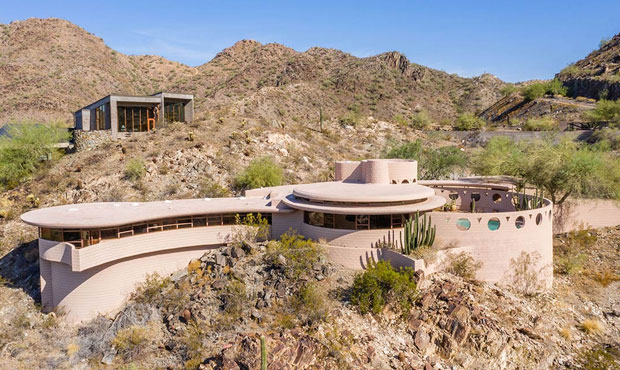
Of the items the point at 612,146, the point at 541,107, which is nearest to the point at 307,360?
the point at 612,146

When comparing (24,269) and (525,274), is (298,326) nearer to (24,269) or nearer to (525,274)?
(525,274)

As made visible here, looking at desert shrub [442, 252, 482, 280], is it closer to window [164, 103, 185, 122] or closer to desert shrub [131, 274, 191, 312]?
desert shrub [131, 274, 191, 312]

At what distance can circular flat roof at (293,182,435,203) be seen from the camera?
23108 millimetres

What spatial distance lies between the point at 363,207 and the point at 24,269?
833 inches

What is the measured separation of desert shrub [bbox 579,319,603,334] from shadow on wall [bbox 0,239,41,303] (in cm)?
2958

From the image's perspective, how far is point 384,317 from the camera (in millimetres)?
20000

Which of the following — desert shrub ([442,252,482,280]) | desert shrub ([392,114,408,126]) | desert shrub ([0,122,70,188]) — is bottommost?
desert shrub ([442,252,482,280])

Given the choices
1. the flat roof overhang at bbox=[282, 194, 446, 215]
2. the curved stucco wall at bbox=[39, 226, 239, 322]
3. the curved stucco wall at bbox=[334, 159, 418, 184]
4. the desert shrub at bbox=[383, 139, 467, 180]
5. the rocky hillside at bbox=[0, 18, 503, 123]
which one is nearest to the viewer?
the curved stucco wall at bbox=[39, 226, 239, 322]

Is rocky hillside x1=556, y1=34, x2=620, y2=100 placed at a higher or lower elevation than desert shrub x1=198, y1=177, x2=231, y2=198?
higher

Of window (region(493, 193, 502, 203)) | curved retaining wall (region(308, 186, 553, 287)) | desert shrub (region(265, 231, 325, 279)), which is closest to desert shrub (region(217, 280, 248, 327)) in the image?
desert shrub (region(265, 231, 325, 279))

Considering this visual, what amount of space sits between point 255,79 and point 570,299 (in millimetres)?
82735

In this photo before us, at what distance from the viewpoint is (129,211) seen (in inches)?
930

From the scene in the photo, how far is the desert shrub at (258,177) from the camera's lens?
35531 millimetres

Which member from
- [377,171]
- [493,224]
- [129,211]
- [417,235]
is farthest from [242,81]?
[493,224]
